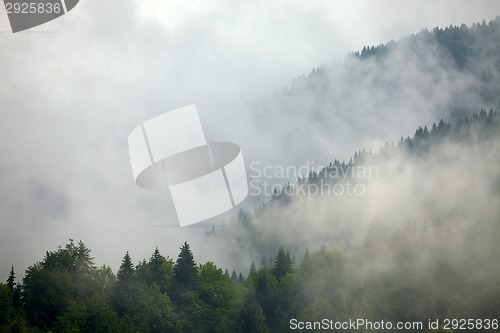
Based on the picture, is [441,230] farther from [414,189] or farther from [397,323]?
[414,189]

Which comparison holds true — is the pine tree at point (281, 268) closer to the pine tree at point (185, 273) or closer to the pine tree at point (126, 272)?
the pine tree at point (185, 273)

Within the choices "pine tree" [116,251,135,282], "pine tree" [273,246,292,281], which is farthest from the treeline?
"pine tree" [273,246,292,281]

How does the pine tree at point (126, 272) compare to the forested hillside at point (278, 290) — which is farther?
the pine tree at point (126, 272)

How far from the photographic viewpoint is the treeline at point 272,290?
68.4 m

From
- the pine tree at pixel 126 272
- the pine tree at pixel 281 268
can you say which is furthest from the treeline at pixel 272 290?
the pine tree at pixel 281 268

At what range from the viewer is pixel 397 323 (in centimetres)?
6750

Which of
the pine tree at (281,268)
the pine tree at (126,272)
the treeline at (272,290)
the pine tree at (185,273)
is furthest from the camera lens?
the pine tree at (281,268)

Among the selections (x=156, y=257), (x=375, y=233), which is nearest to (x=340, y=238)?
(x=375, y=233)

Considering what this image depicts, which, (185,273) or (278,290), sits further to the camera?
(185,273)

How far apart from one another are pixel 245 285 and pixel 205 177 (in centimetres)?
1540

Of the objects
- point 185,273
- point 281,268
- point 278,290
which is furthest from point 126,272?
point 281,268

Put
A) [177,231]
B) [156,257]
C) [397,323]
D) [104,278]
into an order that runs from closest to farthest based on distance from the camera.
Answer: [397,323] → [104,278] → [156,257] → [177,231]

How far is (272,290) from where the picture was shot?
81.2 meters

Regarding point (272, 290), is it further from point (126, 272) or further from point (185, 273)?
point (126, 272)
